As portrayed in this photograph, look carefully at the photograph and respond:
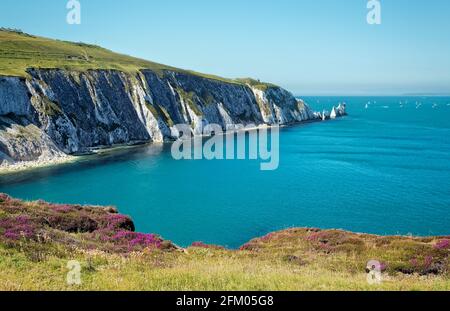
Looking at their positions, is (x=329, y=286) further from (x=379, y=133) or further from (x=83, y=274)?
(x=379, y=133)

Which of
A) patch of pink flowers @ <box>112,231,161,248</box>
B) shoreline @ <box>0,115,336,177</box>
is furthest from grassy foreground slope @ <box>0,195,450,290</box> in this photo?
shoreline @ <box>0,115,336,177</box>

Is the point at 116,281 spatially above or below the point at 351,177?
above

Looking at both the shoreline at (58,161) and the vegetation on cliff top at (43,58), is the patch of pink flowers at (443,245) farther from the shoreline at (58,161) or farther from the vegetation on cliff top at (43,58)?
the vegetation on cliff top at (43,58)

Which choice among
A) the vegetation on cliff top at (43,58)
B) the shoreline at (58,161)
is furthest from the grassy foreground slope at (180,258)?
the vegetation on cliff top at (43,58)

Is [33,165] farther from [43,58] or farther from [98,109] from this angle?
[43,58]

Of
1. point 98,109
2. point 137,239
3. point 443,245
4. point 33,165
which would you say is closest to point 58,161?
point 33,165

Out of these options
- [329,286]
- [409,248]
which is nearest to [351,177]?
[409,248]
